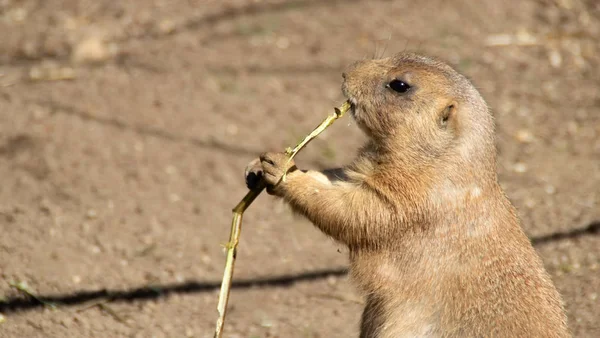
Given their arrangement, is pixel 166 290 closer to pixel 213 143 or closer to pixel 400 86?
pixel 213 143

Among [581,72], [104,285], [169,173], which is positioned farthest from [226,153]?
[581,72]

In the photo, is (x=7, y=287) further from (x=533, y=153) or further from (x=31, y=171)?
(x=533, y=153)

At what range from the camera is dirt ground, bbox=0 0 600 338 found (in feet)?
15.9

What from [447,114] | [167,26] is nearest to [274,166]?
[447,114]

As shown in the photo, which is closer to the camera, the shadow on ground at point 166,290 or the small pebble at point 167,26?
the shadow on ground at point 166,290

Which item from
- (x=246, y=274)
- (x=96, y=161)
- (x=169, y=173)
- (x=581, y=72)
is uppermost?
(x=96, y=161)

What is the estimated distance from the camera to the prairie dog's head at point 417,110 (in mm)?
3797

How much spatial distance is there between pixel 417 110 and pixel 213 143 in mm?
3005

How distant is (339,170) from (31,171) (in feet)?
8.41

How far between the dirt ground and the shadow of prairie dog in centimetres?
50

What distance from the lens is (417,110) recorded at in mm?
3803

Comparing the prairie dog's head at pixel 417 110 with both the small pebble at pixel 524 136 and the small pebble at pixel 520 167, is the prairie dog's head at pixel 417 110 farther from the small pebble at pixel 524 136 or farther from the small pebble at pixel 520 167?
the small pebble at pixel 524 136

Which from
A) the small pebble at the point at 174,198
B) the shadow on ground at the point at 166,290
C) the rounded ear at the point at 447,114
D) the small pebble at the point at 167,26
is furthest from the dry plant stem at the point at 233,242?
the small pebble at the point at 167,26

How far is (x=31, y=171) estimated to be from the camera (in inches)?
223
